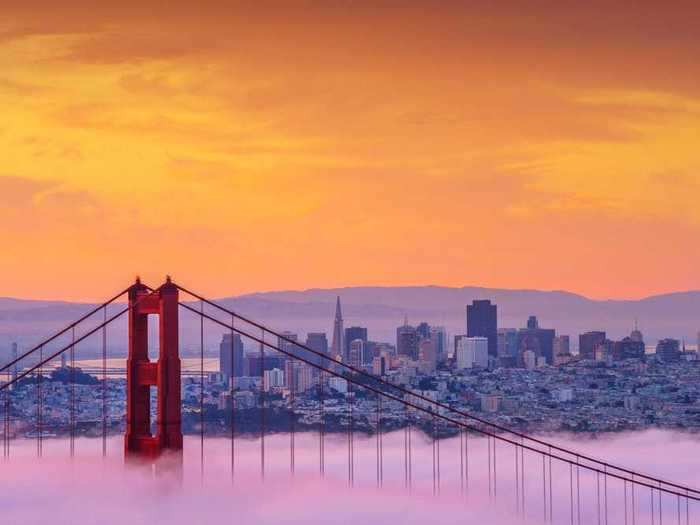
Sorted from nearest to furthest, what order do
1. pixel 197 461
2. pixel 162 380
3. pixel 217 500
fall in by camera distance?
pixel 162 380, pixel 217 500, pixel 197 461

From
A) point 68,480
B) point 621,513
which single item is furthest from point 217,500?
point 621,513

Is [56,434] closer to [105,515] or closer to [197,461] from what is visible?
[197,461]

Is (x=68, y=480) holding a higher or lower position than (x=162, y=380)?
lower

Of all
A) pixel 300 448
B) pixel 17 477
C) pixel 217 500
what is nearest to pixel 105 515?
pixel 217 500

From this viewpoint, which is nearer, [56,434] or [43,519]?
[43,519]

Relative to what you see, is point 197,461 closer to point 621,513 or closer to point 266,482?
point 266,482

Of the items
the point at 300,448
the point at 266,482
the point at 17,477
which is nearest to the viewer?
the point at 17,477
